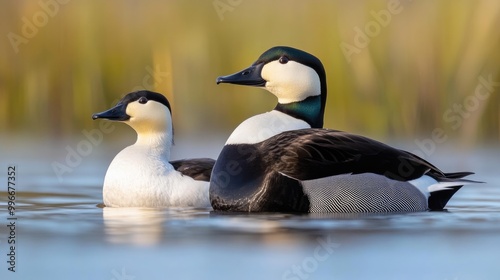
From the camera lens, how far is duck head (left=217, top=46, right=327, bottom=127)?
9.12 meters

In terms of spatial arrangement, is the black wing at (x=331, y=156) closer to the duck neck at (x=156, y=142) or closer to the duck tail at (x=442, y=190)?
the duck tail at (x=442, y=190)

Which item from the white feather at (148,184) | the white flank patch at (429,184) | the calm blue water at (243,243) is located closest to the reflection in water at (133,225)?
the calm blue water at (243,243)

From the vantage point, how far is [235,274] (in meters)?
5.99

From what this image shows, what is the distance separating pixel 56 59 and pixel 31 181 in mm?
4109

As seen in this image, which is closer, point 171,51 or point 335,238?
point 335,238

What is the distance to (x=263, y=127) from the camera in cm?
893

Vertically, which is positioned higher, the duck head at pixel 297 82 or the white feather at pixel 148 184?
the duck head at pixel 297 82

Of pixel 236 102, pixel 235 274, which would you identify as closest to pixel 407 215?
pixel 235 274

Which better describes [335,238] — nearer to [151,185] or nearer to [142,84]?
[151,185]

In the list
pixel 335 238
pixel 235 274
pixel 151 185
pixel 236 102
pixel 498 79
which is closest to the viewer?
pixel 235 274

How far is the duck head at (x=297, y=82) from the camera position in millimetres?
9117

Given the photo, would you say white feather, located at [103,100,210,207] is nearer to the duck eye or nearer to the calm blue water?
the calm blue water

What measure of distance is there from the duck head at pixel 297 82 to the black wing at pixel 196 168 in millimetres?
789

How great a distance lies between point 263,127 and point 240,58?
563cm
